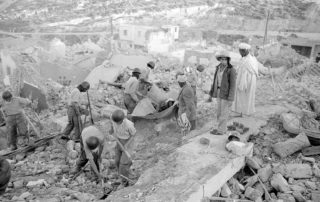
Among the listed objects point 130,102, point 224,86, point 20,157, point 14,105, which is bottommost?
point 20,157

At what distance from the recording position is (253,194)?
4.00 m

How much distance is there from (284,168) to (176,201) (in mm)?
1857

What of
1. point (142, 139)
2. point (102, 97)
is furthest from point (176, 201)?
point (102, 97)

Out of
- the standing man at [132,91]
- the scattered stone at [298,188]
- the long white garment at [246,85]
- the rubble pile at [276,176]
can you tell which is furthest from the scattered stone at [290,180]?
the standing man at [132,91]

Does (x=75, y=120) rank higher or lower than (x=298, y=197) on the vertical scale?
higher

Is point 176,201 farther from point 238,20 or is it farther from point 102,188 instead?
point 238,20

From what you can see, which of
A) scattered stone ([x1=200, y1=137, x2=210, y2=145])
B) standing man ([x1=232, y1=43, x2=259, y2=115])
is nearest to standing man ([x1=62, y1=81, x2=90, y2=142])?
scattered stone ([x1=200, y1=137, x2=210, y2=145])

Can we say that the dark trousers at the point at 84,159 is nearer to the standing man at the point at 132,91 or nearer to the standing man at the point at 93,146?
the standing man at the point at 93,146

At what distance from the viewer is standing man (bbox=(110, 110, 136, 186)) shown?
4.31 meters

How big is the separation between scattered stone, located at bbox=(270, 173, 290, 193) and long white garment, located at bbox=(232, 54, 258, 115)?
6.12ft

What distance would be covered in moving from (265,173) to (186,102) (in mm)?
1871

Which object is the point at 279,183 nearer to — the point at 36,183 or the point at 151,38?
the point at 36,183

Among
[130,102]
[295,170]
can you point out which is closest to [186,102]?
[130,102]

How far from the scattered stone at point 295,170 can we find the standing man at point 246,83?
1655 millimetres
